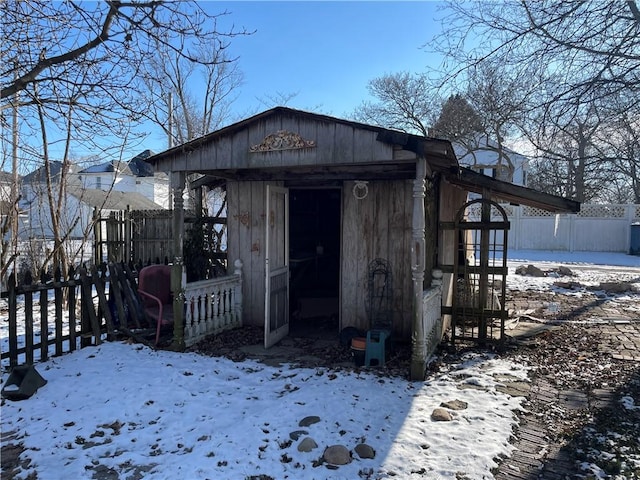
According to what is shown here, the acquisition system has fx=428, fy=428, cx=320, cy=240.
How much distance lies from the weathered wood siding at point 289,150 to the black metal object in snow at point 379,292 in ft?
6.21

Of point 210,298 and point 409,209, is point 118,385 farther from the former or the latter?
point 409,209

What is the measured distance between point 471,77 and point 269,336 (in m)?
5.05

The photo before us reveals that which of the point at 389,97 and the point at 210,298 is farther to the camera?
the point at 389,97

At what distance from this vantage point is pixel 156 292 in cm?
623

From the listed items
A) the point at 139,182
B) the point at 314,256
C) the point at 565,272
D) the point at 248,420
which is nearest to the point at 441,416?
the point at 248,420

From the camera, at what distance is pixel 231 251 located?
265 inches

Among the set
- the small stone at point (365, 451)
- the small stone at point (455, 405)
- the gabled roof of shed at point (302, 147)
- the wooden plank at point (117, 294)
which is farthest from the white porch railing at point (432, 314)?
the wooden plank at point (117, 294)

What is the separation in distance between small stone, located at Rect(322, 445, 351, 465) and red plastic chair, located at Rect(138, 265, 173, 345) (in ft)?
11.7

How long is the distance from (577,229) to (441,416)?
66.8 ft

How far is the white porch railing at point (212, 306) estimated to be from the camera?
5680 millimetres

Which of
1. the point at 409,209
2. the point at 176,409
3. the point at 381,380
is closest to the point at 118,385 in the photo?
the point at 176,409

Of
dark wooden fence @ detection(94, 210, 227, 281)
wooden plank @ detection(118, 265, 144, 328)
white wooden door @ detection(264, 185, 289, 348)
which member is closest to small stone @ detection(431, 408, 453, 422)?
white wooden door @ detection(264, 185, 289, 348)

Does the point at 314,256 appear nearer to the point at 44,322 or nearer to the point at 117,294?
the point at 117,294

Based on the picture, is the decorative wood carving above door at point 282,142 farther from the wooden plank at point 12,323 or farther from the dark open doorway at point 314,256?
the wooden plank at point 12,323
